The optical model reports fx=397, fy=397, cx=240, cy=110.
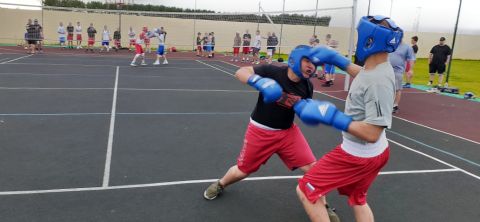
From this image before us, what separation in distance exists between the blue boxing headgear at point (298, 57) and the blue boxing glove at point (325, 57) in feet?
0.21

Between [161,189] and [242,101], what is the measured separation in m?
6.18

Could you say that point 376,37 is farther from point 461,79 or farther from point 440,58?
point 461,79

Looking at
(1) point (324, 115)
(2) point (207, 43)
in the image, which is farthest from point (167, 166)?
(2) point (207, 43)

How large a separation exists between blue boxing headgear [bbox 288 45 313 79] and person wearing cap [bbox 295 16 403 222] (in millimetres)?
609

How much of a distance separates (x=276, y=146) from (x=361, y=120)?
119 centimetres

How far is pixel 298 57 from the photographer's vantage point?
343cm

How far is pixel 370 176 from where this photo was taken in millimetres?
2998

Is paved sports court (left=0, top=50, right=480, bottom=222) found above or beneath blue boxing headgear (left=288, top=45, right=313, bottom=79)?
beneath

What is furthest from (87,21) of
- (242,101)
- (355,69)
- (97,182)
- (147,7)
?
(355,69)

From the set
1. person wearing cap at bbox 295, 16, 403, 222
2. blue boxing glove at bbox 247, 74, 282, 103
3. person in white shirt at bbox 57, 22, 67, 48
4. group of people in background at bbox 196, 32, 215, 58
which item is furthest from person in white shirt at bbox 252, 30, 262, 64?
person wearing cap at bbox 295, 16, 403, 222

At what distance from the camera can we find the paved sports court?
4051mm

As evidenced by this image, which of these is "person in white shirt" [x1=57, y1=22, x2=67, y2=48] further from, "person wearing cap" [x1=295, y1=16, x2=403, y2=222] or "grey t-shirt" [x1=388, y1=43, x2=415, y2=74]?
"person wearing cap" [x1=295, y1=16, x2=403, y2=222]

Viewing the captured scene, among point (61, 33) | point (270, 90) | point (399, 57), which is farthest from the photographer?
point (61, 33)

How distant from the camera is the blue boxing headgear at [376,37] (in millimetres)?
2693
